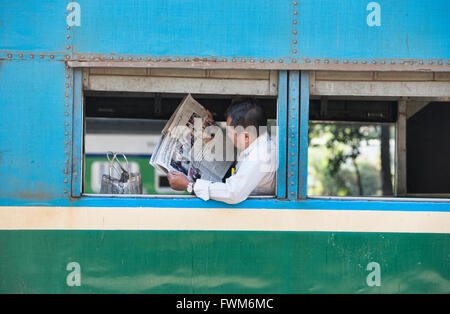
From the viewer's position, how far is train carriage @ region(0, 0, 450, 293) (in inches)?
96.7

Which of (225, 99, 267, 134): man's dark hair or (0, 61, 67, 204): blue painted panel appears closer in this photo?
(0, 61, 67, 204): blue painted panel

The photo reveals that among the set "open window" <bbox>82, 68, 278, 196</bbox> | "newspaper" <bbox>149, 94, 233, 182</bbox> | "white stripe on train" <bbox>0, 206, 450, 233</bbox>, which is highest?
"open window" <bbox>82, 68, 278, 196</bbox>

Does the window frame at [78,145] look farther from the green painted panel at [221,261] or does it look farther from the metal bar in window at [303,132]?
the metal bar in window at [303,132]

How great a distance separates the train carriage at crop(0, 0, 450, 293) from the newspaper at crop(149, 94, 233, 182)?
Answer: 193 millimetres

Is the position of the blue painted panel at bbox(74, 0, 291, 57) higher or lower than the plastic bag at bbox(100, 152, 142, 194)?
higher

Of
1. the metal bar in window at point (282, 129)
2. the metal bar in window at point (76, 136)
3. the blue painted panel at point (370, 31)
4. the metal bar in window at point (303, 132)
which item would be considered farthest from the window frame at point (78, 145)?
the blue painted panel at point (370, 31)

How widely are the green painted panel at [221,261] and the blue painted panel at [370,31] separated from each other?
1.05 meters

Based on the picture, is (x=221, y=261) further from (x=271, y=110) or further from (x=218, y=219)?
(x=271, y=110)

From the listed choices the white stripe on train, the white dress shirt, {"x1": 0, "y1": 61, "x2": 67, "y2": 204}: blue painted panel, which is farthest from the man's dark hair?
{"x1": 0, "y1": 61, "x2": 67, "y2": 204}: blue painted panel

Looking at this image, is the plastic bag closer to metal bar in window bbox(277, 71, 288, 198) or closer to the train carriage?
the train carriage

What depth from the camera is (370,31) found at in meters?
2.53

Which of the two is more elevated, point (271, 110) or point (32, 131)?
point (271, 110)

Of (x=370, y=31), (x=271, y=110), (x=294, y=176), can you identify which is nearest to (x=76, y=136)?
(x=294, y=176)

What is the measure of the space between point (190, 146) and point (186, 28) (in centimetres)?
70
